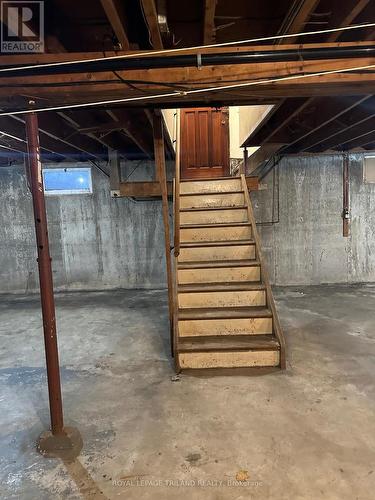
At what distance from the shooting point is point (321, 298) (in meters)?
5.28

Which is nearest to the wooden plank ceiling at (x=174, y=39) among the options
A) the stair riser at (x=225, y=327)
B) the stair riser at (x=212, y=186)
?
the stair riser at (x=225, y=327)

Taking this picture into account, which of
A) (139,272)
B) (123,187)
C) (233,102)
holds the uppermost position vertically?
(233,102)

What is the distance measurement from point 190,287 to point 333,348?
4.95ft

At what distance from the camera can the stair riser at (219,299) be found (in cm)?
346

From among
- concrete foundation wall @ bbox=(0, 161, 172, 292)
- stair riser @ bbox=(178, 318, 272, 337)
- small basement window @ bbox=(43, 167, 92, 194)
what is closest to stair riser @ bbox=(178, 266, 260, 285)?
stair riser @ bbox=(178, 318, 272, 337)

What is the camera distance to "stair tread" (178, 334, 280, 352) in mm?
3023

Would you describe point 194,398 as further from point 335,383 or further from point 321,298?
point 321,298

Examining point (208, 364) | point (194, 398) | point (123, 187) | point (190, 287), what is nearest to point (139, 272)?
point (123, 187)

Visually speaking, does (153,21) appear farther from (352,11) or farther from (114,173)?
(114,173)

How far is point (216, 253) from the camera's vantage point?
3.88m

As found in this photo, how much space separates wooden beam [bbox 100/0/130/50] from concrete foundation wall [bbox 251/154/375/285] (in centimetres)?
443

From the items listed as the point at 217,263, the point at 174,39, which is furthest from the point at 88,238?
the point at 174,39

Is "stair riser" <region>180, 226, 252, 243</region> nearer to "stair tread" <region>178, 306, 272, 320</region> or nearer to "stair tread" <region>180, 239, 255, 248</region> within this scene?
"stair tread" <region>180, 239, 255, 248</region>

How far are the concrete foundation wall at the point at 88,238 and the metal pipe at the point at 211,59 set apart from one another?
13.5ft
